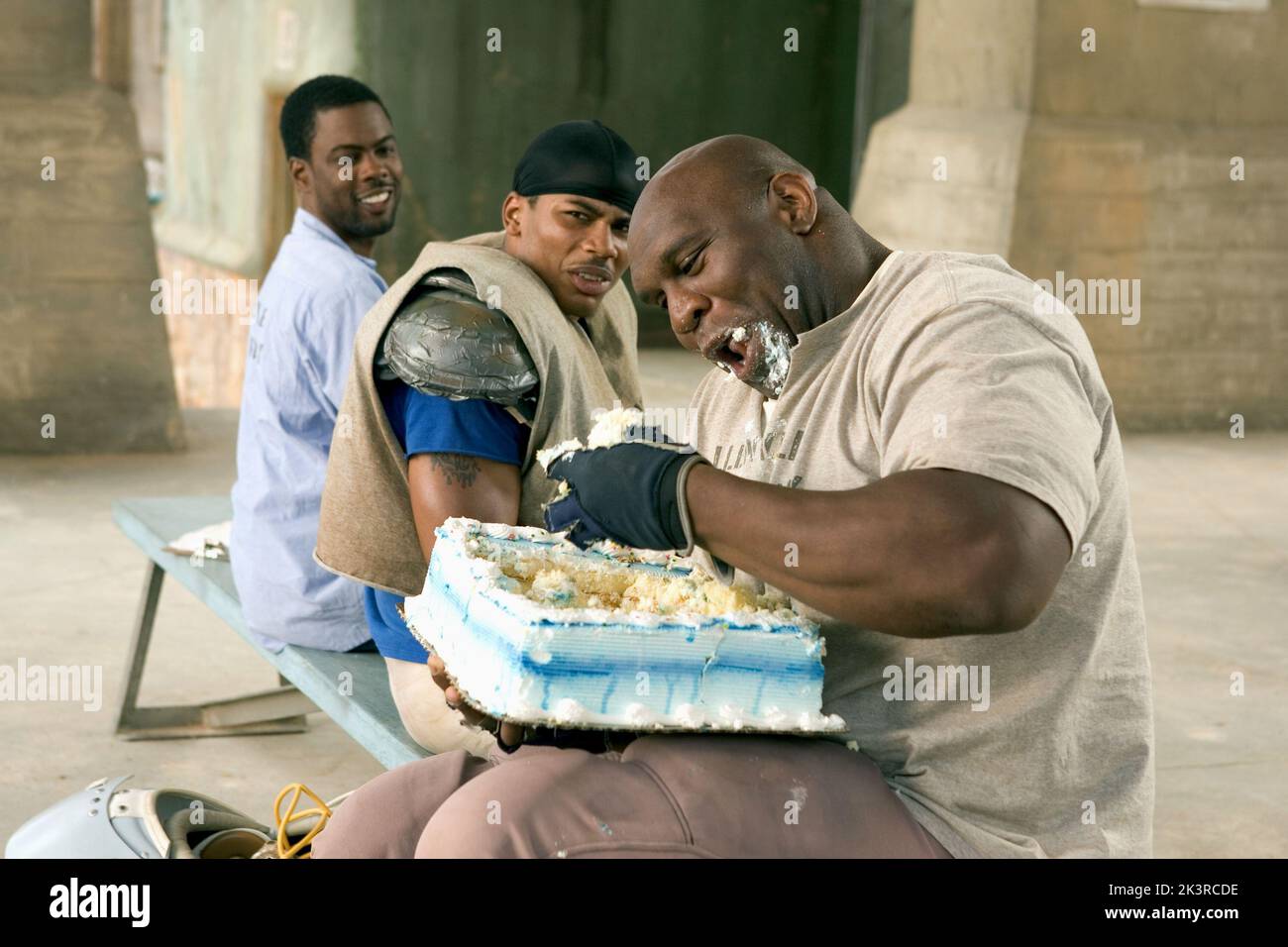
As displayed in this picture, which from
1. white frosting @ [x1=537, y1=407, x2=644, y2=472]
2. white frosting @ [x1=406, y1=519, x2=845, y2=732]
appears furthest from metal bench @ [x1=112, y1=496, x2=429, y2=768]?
white frosting @ [x1=406, y1=519, x2=845, y2=732]

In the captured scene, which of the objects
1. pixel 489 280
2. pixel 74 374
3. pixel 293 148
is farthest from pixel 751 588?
pixel 74 374

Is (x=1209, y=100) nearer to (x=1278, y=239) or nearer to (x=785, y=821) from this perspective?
(x=1278, y=239)

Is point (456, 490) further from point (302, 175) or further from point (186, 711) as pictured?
point (186, 711)

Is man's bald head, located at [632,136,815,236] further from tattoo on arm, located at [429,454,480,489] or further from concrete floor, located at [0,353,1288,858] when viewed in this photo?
concrete floor, located at [0,353,1288,858]

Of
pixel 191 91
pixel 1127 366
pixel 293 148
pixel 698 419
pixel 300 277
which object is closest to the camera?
pixel 698 419

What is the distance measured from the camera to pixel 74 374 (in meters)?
7.78

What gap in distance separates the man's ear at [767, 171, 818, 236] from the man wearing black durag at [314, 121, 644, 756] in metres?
0.81

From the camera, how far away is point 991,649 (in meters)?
1.94

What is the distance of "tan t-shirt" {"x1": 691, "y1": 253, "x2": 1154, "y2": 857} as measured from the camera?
1.86m

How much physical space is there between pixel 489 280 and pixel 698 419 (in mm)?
603

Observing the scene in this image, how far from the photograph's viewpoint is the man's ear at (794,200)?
2.10 metres

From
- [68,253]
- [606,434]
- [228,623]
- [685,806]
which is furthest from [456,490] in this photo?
[68,253]

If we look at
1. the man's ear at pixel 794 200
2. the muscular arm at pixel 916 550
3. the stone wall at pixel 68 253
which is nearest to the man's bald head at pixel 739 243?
the man's ear at pixel 794 200

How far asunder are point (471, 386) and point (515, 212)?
59 centimetres
